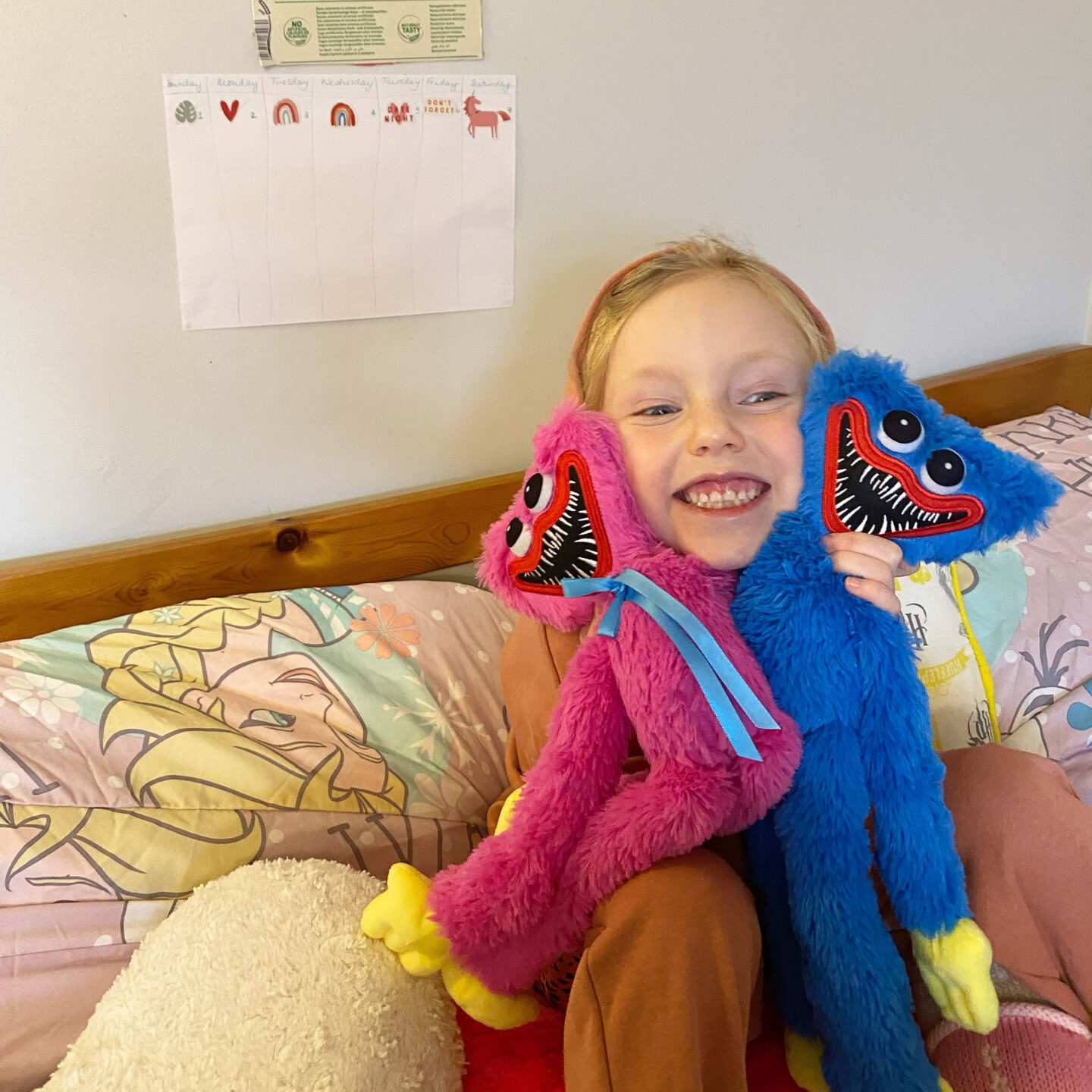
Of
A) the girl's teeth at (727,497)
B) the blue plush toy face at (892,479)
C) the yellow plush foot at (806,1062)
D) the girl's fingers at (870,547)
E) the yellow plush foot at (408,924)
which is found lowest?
the yellow plush foot at (806,1062)

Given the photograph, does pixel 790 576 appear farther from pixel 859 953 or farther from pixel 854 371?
pixel 859 953

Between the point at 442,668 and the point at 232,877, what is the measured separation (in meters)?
0.36

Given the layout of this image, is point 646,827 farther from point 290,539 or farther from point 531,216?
point 531,216

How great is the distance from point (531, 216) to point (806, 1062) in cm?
101

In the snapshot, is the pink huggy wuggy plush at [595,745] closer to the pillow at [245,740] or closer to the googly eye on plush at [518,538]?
the googly eye on plush at [518,538]

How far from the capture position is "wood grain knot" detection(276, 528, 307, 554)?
1.19 metres

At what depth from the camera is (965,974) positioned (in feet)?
2.32

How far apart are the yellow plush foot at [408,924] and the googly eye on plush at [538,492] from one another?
1.10 feet

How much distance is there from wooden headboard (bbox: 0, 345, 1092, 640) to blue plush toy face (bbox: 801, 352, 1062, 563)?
64cm

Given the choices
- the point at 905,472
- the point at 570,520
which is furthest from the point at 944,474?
the point at 570,520

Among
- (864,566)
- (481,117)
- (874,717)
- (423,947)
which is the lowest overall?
(423,947)

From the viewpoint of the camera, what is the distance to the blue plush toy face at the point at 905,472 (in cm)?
70

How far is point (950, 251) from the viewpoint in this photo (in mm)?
1601

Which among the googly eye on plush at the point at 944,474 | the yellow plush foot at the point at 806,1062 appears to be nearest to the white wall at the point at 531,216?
the googly eye on plush at the point at 944,474
